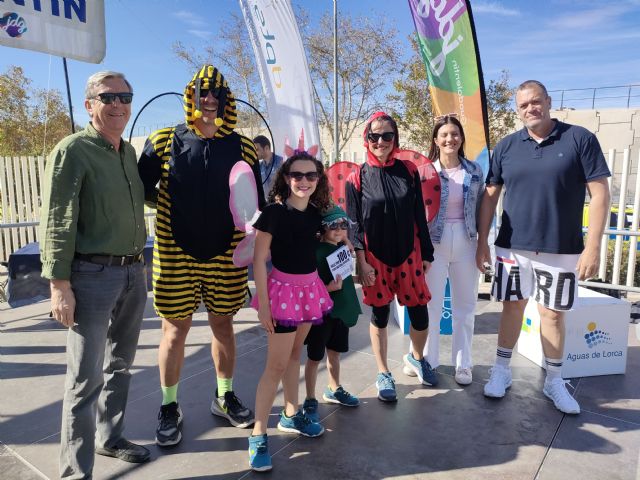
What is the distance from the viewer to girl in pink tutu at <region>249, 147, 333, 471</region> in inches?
83.4

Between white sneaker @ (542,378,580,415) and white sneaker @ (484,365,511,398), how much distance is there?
0.25 m

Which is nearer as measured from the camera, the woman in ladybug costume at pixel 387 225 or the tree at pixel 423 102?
the woman in ladybug costume at pixel 387 225

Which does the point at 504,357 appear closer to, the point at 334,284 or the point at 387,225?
the point at 387,225

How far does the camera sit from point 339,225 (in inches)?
92.1

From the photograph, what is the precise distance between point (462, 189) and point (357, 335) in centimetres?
178

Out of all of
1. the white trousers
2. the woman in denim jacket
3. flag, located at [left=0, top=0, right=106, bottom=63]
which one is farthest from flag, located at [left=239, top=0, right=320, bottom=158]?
the white trousers

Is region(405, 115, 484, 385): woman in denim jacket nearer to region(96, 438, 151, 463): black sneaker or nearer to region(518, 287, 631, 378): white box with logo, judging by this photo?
region(518, 287, 631, 378): white box with logo

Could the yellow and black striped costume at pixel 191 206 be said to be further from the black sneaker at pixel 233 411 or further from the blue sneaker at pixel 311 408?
the blue sneaker at pixel 311 408

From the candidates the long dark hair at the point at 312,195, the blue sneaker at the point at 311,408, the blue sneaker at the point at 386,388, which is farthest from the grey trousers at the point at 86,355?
the blue sneaker at the point at 386,388

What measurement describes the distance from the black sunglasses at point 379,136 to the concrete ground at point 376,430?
1688 millimetres

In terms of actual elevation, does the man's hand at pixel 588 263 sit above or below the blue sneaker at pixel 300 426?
above

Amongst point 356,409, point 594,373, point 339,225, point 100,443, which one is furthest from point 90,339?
point 594,373

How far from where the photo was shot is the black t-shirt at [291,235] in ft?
6.88

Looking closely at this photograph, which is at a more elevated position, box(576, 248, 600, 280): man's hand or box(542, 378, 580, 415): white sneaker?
box(576, 248, 600, 280): man's hand
